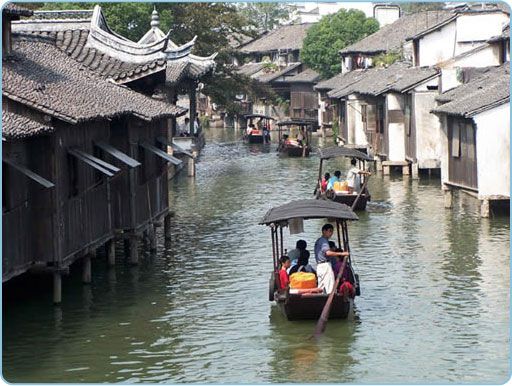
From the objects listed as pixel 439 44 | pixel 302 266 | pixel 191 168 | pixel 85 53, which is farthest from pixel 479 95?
pixel 191 168

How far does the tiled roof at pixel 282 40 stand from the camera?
9038 cm

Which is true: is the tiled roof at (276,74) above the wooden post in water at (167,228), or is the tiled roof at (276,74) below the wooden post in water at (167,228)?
above

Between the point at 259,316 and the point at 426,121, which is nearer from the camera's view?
the point at 259,316

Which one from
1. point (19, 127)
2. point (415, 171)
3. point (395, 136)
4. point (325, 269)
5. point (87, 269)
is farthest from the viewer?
point (395, 136)

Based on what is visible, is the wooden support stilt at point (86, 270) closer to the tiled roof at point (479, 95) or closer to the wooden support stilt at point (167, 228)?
the wooden support stilt at point (167, 228)

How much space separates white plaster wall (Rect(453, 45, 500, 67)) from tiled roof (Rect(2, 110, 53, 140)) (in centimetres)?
2284

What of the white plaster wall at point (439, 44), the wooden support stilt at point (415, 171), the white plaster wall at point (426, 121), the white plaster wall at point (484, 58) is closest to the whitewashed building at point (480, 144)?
the white plaster wall at point (484, 58)

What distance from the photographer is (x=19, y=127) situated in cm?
1753

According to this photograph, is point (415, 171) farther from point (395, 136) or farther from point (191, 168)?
point (191, 168)

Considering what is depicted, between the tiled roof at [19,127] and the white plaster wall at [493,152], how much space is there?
14.9m

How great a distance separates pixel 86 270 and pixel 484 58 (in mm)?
20734

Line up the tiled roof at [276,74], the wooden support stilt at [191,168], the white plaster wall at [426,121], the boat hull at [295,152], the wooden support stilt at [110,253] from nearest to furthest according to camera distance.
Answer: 1. the wooden support stilt at [110,253]
2. the white plaster wall at [426,121]
3. the wooden support stilt at [191,168]
4. the boat hull at [295,152]
5. the tiled roof at [276,74]

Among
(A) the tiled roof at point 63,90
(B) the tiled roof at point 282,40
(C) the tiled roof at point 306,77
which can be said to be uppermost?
(B) the tiled roof at point 282,40

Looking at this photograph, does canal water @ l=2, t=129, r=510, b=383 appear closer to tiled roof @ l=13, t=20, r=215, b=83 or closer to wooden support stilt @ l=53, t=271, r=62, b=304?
wooden support stilt @ l=53, t=271, r=62, b=304
